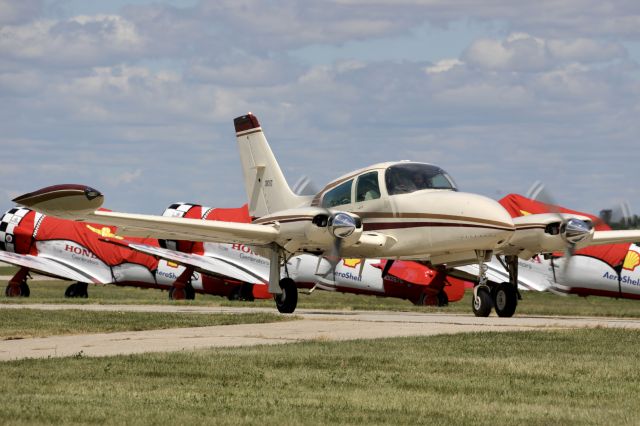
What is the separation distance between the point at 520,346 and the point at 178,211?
34.2 meters

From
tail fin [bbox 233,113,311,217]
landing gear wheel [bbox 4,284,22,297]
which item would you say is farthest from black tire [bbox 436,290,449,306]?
landing gear wheel [bbox 4,284,22,297]

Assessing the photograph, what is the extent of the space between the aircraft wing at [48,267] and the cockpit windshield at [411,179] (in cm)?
2595

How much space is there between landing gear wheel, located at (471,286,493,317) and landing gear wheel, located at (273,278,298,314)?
4867 millimetres

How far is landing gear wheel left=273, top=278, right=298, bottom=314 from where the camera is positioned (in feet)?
95.3

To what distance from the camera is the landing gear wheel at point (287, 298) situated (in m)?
29.0

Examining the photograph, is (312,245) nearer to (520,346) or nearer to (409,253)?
(409,253)

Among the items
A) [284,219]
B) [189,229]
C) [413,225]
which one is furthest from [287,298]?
[413,225]

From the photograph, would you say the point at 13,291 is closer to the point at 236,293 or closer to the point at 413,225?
the point at 236,293

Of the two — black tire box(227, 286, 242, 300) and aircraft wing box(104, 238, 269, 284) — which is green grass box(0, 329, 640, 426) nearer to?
aircraft wing box(104, 238, 269, 284)

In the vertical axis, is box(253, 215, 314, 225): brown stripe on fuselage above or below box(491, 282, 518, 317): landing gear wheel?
above

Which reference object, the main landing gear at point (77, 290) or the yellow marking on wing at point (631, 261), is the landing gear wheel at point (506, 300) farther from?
the main landing gear at point (77, 290)

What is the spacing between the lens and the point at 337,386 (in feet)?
43.2

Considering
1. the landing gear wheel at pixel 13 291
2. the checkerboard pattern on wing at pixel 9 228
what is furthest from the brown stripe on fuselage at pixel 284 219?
the checkerboard pattern on wing at pixel 9 228

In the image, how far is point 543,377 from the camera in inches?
554
